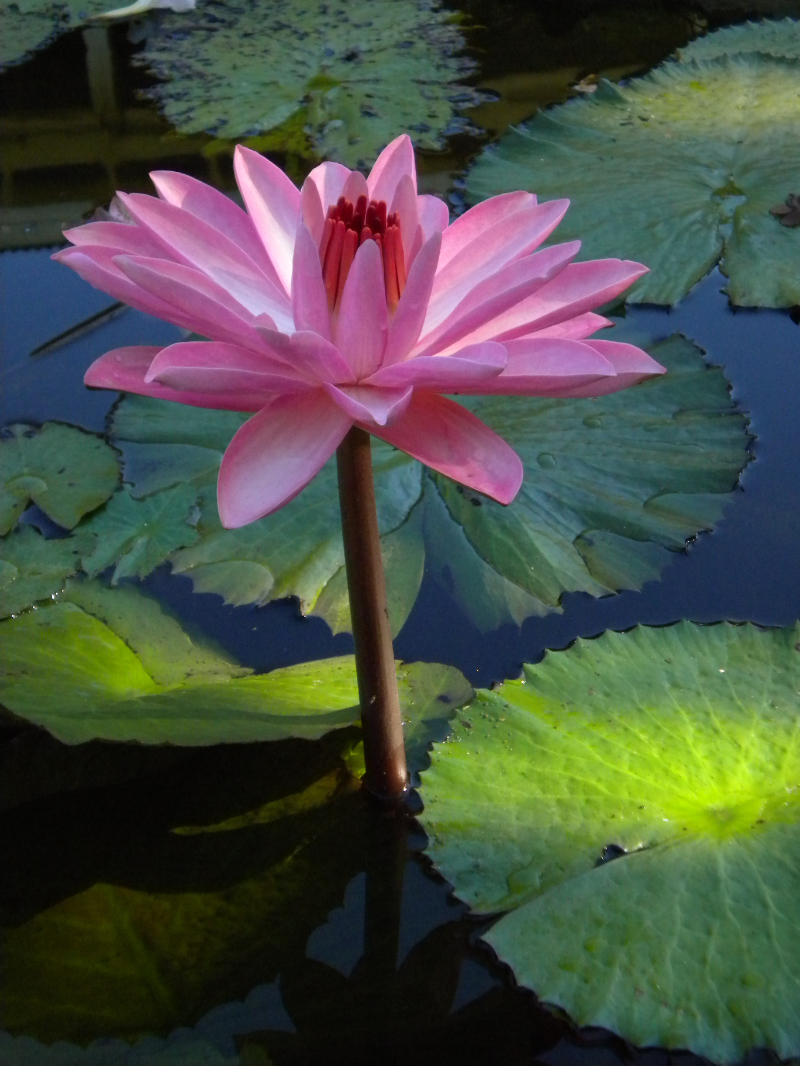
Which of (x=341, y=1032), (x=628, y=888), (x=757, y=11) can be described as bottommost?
(x=341, y=1032)

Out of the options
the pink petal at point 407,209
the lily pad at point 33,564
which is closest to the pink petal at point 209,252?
the pink petal at point 407,209

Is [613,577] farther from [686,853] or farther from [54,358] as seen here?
[54,358]

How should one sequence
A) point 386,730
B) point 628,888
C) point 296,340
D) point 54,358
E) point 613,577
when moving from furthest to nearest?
point 54,358 < point 613,577 < point 386,730 < point 628,888 < point 296,340

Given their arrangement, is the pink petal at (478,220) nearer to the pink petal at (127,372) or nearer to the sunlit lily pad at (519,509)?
the pink petal at (127,372)

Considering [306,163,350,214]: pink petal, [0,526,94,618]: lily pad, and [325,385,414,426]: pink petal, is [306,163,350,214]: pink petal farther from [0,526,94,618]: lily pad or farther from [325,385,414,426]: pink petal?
[0,526,94,618]: lily pad

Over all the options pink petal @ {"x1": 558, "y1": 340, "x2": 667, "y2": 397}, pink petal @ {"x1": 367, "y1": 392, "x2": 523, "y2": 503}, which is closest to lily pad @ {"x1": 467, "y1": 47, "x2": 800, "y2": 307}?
pink petal @ {"x1": 558, "y1": 340, "x2": 667, "y2": 397}

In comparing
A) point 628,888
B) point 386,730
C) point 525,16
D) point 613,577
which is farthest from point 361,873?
point 525,16
